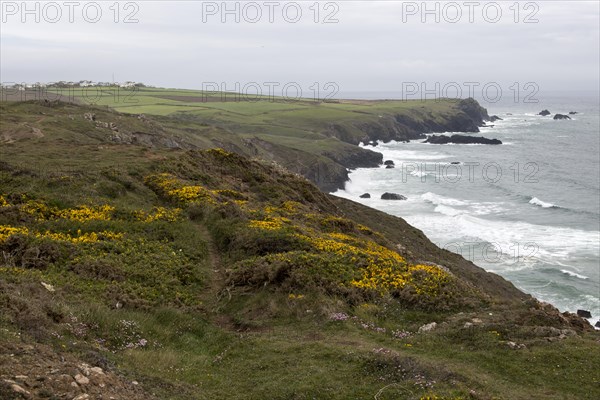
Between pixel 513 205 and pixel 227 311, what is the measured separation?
204 feet

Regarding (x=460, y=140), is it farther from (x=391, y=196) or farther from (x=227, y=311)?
(x=227, y=311)

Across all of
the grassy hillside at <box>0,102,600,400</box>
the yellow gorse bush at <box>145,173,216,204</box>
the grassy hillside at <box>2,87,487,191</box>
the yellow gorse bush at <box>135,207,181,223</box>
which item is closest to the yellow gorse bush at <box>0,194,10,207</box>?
the grassy hillside at <box>0,102,600,400</box>

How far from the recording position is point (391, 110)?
17625 cm

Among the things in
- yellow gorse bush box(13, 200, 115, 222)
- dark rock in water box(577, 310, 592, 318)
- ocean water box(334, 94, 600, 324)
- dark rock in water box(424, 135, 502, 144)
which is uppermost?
dark rock in water box(424, 135, 502, 144)

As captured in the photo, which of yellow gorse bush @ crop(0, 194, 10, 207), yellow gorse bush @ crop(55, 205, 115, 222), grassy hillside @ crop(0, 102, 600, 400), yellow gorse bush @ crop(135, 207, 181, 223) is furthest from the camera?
yellow gorse bush @ crop(135, 207, 181, 223)

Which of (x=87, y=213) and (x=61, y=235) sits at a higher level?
(x=87, y=213)

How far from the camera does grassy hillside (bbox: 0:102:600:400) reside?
1378 cm

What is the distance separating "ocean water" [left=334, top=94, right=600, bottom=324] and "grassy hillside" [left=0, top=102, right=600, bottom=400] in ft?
47.6

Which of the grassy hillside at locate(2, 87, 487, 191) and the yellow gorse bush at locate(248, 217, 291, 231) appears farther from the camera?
the grassy hillside at locate(2, 87, 487, 191)

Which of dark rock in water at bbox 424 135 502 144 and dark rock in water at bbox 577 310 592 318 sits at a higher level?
dark rock in water at bbox 424 135 502 144

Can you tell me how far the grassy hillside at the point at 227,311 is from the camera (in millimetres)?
13781

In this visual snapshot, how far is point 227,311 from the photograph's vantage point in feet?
67.4

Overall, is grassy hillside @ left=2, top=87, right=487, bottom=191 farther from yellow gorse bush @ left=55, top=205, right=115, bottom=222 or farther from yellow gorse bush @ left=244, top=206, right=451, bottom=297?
yellow gorse bush @ left=244, top=206, right=451, bottom=297

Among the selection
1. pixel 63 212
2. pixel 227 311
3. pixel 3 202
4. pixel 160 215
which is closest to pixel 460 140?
pixel 160 215
